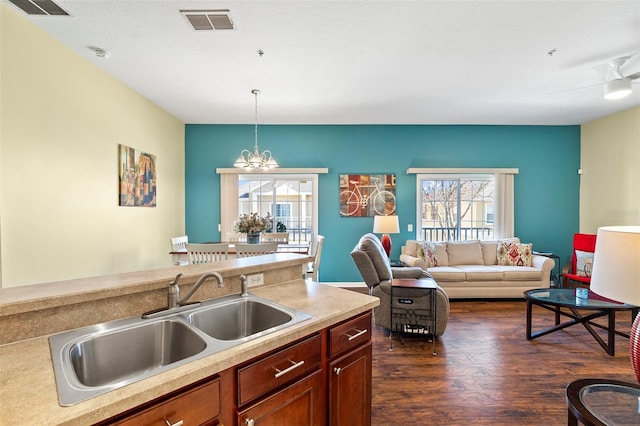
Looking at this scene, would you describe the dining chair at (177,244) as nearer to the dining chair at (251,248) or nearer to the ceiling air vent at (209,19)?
the dining chair at (251,248)

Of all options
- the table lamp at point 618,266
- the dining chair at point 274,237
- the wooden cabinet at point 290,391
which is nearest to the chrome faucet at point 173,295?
the wooden cabinet at point 290,391

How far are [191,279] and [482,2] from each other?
2.63m

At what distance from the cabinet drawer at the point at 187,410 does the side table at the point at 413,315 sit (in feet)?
7.26

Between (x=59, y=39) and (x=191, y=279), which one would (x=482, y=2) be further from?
(x=59, y=39)

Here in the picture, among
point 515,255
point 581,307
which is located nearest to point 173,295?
point 581,307

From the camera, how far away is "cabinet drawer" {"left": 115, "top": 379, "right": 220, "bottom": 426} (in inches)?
32.4

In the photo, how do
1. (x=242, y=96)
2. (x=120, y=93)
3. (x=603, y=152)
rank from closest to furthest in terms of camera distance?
(x=120, y=93), (x=242, y=96), (x=603, y=152)

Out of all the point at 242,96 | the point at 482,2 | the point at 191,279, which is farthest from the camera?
the point at 242,96

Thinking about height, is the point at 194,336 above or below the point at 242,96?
below

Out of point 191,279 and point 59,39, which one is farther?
point 59,39

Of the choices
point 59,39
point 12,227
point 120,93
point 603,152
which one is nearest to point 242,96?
point 120,93

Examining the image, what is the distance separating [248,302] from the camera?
1.56 m

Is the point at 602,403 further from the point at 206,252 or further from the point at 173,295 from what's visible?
the point at 206,252

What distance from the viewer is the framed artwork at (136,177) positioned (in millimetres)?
3445
